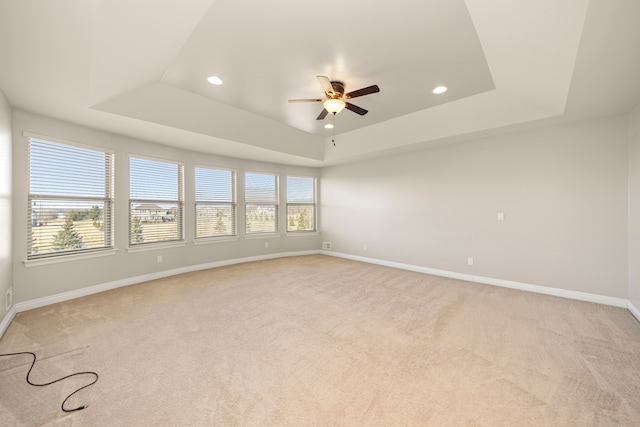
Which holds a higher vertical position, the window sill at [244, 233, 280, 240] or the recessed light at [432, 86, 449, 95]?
the recessed light at [432, 86, 449, 95]

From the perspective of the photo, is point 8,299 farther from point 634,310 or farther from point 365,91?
point 634,310

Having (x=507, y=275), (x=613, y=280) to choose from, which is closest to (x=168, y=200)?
(x=507, y=275)

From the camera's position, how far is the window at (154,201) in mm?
4375

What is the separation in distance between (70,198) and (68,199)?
0.09ft

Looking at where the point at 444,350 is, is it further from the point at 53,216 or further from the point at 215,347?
the point at 53,216

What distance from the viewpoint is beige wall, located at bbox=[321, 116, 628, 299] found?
336cm

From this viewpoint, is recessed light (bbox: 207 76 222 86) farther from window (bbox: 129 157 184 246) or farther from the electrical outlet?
the electrical outlet

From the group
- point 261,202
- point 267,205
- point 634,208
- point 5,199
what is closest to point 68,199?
point 5,199

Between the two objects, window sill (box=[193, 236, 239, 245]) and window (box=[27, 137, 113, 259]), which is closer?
window (box=[27, 137, 113, 259])

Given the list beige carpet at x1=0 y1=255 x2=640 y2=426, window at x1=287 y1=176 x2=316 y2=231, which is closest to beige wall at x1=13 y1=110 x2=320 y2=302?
window at x1=287 y1=176 x2=316 y2=231

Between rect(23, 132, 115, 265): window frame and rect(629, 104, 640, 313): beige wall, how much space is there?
7.41m

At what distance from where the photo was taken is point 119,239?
13.6 ft

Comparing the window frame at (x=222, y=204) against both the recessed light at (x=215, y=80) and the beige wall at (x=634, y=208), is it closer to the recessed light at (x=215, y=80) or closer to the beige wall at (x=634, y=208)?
the recessed light at (x=215, y=80)

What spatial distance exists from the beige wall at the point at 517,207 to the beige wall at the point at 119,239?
124 inches
